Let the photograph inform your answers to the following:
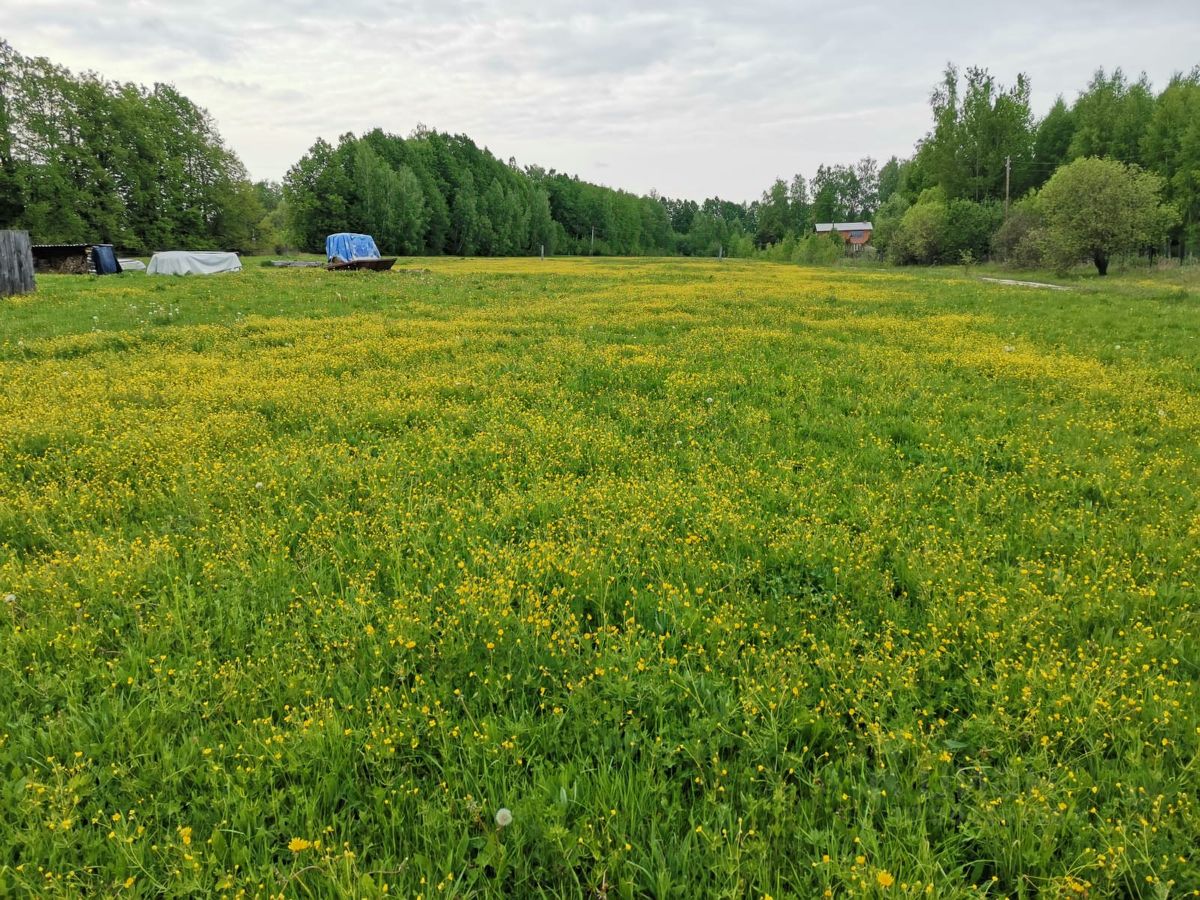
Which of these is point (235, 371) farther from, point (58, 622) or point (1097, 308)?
point (1097, 308)

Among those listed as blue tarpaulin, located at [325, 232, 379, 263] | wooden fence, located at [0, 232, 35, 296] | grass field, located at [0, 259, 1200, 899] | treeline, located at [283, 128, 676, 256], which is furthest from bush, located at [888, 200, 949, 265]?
wooden fence, located at [0, 232, 35, 296]

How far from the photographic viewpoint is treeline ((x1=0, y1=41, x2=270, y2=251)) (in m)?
59.8

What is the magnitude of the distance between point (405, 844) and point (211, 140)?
100 m

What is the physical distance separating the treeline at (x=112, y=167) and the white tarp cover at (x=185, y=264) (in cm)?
3956

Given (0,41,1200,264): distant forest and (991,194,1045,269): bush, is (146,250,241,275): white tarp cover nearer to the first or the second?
(0,41,1200,264): distant forest

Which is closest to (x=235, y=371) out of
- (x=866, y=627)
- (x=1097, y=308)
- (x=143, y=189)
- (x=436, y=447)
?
(x=436, y=447)

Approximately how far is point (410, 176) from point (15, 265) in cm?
7489

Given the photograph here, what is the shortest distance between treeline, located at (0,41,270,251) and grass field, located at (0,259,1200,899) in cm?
7543

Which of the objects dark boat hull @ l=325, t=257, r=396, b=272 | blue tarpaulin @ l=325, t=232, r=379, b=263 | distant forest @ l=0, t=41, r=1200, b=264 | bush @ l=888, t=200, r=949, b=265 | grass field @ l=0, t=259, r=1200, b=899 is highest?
distant forest @ l=0, t=41, r=1200, b=264

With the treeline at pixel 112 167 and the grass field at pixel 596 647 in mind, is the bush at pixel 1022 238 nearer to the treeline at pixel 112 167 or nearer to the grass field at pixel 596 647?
the grass field at pixel 596 647

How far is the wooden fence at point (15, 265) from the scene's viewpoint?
19859mm

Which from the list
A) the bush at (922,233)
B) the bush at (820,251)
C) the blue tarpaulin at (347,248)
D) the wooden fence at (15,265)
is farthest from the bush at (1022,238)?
the wooden fence at (15,265)

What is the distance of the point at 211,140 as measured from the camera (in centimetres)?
7775

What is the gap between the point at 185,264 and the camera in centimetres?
3372
